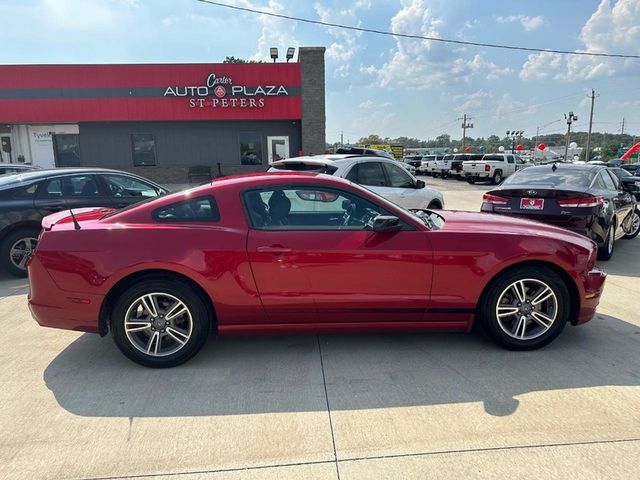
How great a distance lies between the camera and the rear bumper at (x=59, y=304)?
3412 mm

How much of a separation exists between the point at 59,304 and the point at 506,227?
3.72m

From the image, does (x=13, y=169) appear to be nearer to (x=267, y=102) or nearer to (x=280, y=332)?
(x=280, y=332)

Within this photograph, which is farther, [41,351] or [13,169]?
[13,169]

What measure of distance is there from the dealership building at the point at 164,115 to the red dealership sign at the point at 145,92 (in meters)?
0.04

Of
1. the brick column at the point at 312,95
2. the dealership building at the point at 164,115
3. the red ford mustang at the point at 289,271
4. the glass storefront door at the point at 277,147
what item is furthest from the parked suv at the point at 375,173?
the glass storefront door at the point at 277,147

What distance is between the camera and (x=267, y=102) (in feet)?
67.7

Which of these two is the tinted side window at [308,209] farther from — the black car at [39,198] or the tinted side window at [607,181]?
the tinted side window at [607,181]

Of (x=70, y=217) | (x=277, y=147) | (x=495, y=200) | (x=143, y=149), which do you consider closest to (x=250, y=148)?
→ (x=277, y=147)

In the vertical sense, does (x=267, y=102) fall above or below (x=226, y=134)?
above

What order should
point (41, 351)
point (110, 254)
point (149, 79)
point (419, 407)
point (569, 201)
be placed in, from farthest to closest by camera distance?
point (149, 79) → point (569, 201) → point (41, 351) → point (110, 254) → point (419, 407)

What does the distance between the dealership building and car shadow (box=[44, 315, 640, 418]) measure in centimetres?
1814

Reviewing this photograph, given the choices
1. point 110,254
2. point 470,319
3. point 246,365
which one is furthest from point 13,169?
point 470,319

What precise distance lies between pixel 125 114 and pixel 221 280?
19.6m

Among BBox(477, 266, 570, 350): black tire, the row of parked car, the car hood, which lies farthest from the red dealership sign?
BBox(477, 266, 570, 350): black tire
